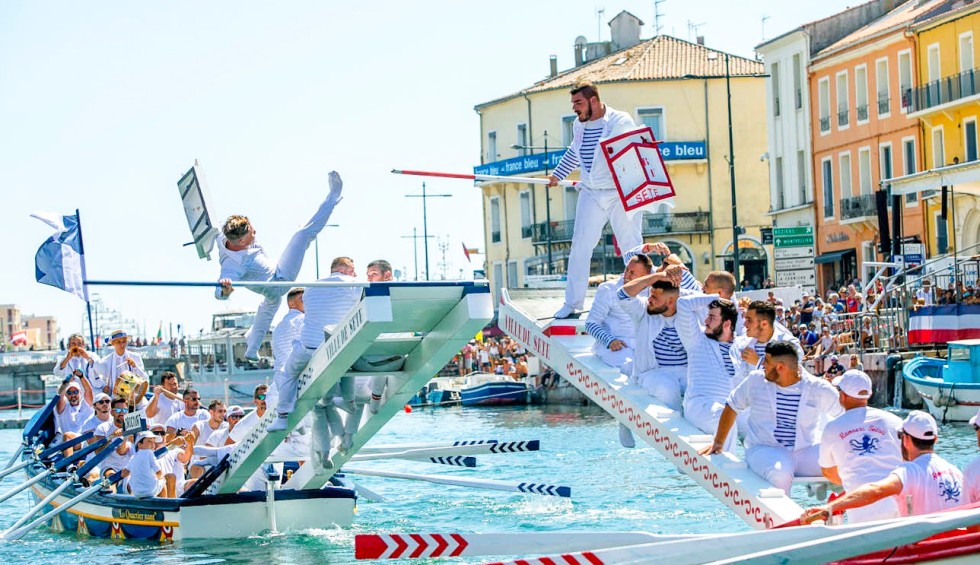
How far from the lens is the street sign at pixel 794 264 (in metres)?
32.8

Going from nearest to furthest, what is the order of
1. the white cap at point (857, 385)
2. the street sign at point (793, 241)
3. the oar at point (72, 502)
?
the white cap at point (857, 385)
the oar at point (72, 502)
the street sign at point (793, 241)

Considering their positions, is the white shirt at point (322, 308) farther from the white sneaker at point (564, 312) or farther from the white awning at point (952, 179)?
the white awning at point (952, 179)

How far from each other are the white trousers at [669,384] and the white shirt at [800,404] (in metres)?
2.28

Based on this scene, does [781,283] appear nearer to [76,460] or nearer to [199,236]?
[76,460]

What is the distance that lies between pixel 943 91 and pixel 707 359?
124ft

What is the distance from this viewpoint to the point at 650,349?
45.9 feet

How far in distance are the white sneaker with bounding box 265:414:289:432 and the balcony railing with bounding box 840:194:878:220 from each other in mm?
39100

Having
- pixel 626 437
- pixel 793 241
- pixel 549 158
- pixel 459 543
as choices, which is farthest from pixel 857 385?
pixel 549 158

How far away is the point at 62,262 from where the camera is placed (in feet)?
44.9

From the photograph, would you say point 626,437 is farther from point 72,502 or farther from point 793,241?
point 793,241

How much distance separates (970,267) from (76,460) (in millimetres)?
24075

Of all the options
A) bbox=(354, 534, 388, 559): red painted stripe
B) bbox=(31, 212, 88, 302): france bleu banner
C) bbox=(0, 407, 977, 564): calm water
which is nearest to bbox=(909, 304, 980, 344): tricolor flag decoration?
bbox=(0, 407, 977, 564): calm water

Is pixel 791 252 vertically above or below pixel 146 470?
above

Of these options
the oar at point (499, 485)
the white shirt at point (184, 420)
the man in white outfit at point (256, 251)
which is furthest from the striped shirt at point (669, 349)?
the white shirt at point (184, 420)
